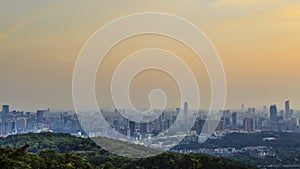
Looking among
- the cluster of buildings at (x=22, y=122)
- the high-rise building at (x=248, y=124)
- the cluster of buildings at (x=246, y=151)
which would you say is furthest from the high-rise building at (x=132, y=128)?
the high-rise building at (x=248, y=124)

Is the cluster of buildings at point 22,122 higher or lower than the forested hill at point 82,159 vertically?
higher

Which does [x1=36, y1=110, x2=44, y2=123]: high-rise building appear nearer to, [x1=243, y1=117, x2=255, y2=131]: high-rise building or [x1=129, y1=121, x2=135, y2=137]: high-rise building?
[x1=243, y1=117, x2=255, y2=131]: high-rise building

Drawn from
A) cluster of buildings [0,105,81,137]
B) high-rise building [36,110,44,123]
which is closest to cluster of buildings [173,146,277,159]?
cluster of buildings [0,105,81,137]

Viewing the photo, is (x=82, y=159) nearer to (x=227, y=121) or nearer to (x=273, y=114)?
(x=227, y=121)

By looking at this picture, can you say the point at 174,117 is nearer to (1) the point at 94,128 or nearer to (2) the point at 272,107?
(1) the point at 94,128

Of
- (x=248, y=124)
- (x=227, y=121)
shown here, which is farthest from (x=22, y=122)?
(x=248, y=124)

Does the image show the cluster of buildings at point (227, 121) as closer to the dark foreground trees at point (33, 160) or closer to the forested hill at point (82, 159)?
the forested hill at point (82, 159)

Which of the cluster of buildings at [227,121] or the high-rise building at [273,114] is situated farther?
the high-rise building at [273,114]
